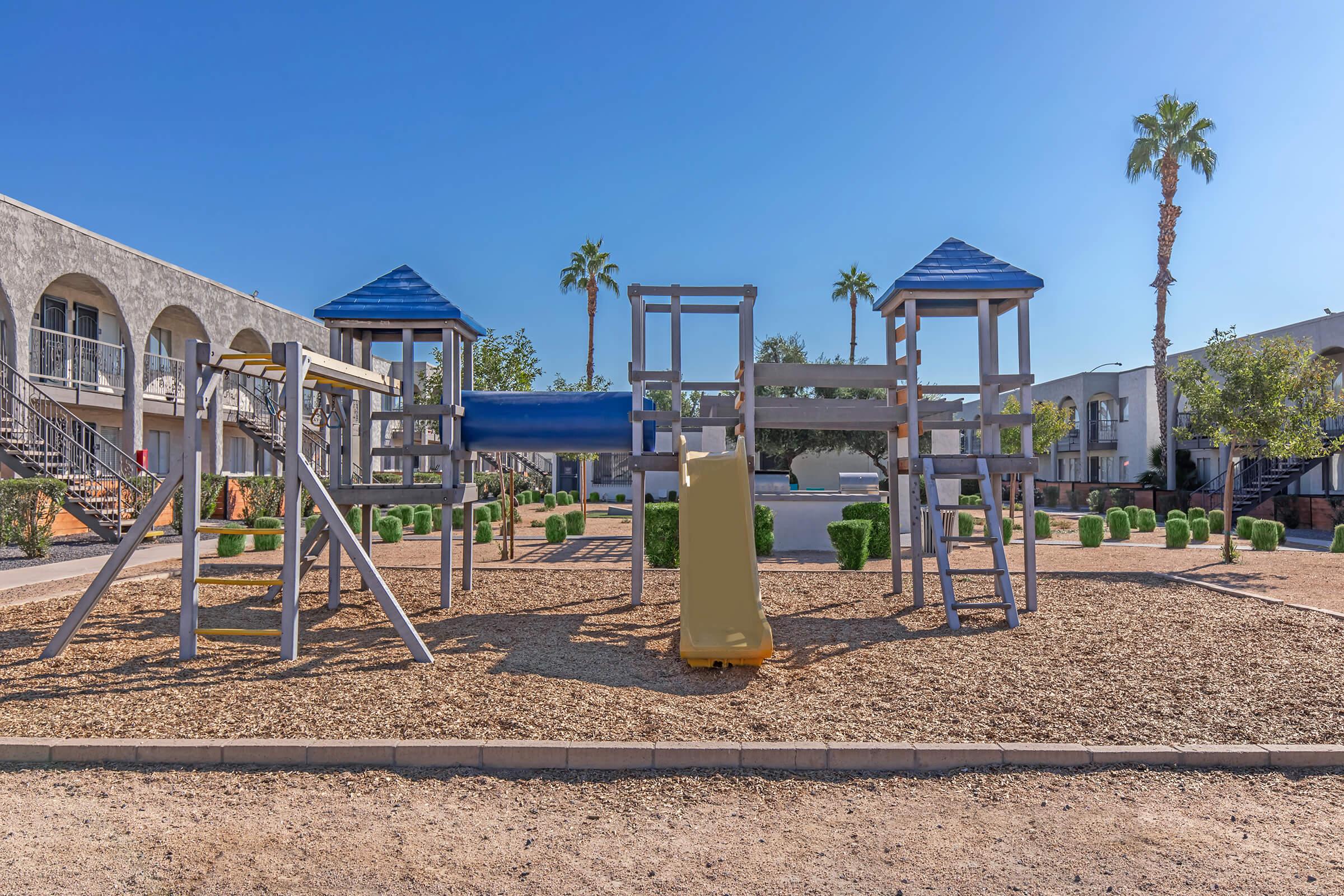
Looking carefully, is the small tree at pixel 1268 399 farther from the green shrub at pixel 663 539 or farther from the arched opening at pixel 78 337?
the arched opening at pixel 78 337

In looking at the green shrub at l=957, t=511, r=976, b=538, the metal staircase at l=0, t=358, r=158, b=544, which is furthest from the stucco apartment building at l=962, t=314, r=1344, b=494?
the metal staircase at l=0, t=358, r=158, b=544

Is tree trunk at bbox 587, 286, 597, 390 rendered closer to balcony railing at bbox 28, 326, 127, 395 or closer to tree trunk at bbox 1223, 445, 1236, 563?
balcony railing at bbox 28, 326, 127, 395

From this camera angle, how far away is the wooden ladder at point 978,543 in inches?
303

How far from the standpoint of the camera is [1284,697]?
5.40 metres

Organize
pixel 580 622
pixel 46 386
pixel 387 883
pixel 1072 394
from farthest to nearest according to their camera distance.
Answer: pixel 1072 394 → pixel 46 386 → pixel 580 622 → pixel 387 883

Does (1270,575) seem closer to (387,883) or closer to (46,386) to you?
(387,883)

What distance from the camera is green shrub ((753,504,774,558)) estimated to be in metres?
13.5

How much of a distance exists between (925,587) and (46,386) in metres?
19.6

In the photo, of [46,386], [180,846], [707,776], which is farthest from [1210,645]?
[46,386]

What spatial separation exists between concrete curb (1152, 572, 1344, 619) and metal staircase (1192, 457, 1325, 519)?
54.2ft

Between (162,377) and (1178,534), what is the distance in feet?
84.6

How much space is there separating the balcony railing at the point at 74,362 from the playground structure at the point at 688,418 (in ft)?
44.3

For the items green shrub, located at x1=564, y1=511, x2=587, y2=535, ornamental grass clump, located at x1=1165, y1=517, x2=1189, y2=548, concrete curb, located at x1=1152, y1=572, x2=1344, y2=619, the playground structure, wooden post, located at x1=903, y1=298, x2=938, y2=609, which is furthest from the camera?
green shrub, located at x1=564, y1=511, x2=587, y2=535

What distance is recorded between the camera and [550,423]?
948 centimetres
